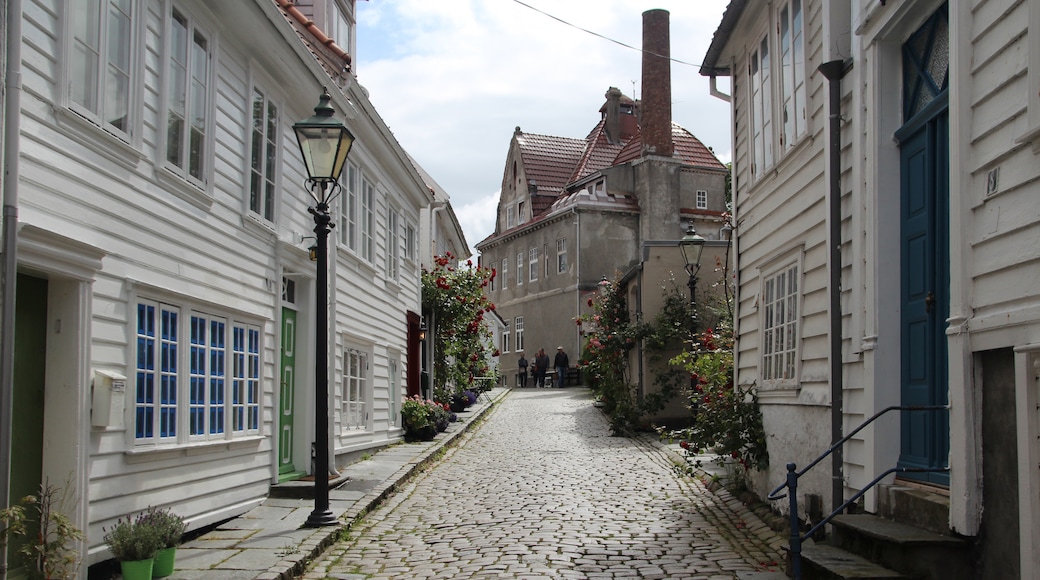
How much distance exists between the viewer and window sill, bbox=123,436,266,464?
7631 millimetres

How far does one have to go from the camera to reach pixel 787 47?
1000 cm

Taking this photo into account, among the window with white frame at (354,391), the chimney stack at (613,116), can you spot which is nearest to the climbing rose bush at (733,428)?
the window with white frame at (354,391)

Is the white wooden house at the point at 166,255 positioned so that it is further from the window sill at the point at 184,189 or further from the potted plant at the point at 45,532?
the potted plant at the point at 45,532

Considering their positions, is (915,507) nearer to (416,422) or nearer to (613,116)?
(416,422)

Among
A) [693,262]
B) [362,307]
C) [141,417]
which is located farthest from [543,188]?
[141,417]

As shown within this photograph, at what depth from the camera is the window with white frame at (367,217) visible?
15742 millimetres

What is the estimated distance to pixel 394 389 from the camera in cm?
1841

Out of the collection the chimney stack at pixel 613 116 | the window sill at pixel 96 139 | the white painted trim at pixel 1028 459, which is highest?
the chimney stack at pixel 613 116

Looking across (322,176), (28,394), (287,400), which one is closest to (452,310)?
(287,400)

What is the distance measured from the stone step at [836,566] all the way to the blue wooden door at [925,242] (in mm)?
804

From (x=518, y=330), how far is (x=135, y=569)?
4274 centimetres

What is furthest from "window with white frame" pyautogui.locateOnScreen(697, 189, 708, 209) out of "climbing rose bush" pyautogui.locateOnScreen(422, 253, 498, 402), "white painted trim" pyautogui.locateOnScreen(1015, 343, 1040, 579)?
"white painted trim" pyautogui.locateOnScreen(1015, 343, 1040, 579)

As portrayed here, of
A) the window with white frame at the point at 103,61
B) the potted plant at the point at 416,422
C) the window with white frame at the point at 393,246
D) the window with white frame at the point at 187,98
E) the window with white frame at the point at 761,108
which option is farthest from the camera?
the potted plant at the point at 416,422

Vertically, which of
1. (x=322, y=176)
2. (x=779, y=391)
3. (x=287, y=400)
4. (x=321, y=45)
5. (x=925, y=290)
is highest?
(x=321, y=45)
